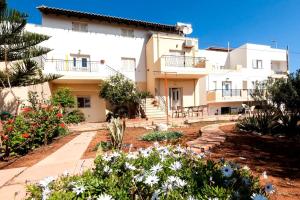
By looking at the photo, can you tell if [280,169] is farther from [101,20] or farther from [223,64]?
[223,64]

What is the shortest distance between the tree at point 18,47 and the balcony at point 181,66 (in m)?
7.82

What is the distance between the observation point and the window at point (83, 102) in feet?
57.6

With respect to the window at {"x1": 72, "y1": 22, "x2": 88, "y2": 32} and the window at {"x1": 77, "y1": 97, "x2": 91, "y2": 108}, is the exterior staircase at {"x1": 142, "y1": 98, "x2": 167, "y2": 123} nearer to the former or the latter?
the window at {"x1": 77, "y1": 97, "x2": 91, "y2": 108}

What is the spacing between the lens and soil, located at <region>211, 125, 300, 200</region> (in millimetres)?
2760

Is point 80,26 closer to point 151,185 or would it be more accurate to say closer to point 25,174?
point 25,174

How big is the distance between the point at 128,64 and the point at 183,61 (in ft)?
15.5

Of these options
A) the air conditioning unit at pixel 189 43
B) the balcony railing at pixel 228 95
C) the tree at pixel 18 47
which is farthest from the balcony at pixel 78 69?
the balcony railing at pixel 228 95

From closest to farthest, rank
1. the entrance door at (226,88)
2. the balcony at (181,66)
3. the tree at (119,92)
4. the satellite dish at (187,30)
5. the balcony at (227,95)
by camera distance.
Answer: the tree at (119,92), the balcony at (181,66), the balcony at (227,95), the satellite dish at (187,30), the entrance door at (226,88)

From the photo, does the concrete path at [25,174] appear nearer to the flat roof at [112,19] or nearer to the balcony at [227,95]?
the flat roof at [112,19]

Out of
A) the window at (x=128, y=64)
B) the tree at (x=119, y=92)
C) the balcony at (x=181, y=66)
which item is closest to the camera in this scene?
the tree at (x=119, y=92)

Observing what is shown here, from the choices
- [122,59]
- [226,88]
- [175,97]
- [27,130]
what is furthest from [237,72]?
[27,130]

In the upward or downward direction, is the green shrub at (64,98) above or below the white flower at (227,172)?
above

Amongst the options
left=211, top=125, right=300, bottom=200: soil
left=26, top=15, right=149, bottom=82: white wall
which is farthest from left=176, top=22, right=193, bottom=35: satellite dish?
left=211, top=125, right=300, bottom=200: soil

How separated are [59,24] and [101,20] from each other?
336cm
